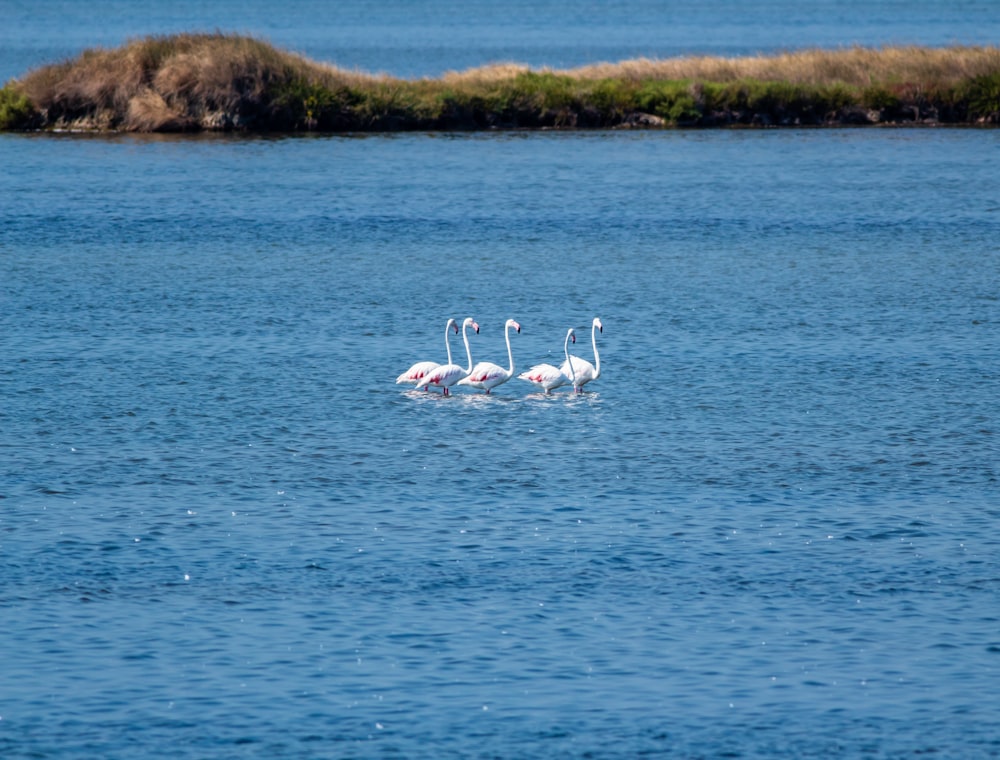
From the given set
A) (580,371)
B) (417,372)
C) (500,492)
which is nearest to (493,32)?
(580,371)

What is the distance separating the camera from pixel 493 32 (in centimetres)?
15425

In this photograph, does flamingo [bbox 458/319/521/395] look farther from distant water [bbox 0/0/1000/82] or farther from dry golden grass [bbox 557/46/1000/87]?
distant water [bbox 0/0/1000/82]

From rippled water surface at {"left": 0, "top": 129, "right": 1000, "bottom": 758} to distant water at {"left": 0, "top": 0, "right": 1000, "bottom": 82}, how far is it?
59.1 metres

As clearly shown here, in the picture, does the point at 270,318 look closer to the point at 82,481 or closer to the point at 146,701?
the point at 82,481

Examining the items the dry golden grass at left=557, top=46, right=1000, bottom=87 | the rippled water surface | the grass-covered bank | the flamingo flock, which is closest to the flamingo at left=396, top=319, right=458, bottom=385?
the flamingo flock

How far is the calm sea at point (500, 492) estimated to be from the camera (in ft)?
41.7

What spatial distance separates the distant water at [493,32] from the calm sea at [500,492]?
188 ft

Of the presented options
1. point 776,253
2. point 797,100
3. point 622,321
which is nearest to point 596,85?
point 797,100

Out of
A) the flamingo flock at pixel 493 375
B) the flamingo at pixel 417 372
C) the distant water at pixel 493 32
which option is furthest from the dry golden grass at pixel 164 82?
the flamingo flock at pixel 493 375

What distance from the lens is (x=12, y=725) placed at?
12344 mm

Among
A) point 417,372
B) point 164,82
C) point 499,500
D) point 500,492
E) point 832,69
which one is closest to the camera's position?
point 499,500

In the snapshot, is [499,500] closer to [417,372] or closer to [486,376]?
[486,376]

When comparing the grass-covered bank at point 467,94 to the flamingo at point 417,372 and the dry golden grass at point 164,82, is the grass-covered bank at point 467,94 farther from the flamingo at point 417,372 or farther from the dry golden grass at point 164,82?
the flamingo at point 417,372

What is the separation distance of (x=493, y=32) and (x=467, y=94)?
100.0 metres
